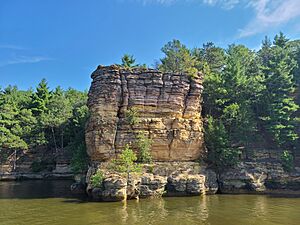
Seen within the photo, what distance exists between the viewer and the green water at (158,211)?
59.8ft

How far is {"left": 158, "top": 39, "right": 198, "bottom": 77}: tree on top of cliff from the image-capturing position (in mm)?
40375

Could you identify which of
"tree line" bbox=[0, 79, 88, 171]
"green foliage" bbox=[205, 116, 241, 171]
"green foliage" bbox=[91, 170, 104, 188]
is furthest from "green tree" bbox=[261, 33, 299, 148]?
"tree line" bbox=[0, 79, 88, 171]

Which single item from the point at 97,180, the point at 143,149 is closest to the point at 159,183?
the point at 143,149

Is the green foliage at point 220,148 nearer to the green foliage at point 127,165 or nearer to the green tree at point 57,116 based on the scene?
the green foliage at point 127,165

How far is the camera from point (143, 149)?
28672 millimetres

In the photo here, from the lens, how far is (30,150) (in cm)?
5138

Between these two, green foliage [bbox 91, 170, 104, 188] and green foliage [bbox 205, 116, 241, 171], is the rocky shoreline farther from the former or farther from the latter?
green foliage [bbox 205, 116, 241, 171]

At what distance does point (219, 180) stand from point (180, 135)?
20.8ft

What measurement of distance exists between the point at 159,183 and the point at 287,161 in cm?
1417

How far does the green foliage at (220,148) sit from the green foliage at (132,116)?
8370 millimetres

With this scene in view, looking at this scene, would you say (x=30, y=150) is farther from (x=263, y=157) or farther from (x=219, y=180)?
(x=263, y=157)

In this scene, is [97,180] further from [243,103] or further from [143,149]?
[243,103]

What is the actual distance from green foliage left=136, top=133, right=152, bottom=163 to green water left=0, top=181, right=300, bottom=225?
16.0ft

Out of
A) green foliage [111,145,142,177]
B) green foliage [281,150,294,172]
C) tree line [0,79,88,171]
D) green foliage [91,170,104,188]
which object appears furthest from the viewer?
tree line [0,79,88,171]
